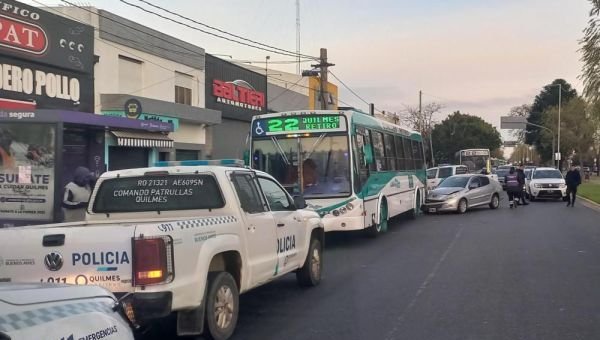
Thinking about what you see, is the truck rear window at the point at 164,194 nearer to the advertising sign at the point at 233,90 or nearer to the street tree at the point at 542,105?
the advertising sign at the point at 233,90

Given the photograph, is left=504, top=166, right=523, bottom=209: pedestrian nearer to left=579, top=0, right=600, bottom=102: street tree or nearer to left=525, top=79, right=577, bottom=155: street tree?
left=579, top=0, right=600, bottom=102: street tree

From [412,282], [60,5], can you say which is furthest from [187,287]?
[60,5]

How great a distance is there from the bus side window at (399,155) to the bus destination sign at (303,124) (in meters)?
4.93

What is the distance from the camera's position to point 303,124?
14141mm

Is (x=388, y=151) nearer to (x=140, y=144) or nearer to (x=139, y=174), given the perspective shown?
(x=140, y=144)

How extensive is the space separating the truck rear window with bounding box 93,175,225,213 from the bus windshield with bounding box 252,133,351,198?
6931 mm

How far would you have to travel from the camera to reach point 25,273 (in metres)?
5.61

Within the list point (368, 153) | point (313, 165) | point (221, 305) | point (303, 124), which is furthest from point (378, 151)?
point (221, 305)

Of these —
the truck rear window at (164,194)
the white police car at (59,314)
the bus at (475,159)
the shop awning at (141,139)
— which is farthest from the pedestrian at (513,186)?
the bus at (475,159)

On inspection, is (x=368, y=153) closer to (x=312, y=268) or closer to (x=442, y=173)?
(x=312, y=268)

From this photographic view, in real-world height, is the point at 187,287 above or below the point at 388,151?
below

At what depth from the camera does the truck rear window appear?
706cm

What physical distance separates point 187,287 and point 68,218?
20.8 ft

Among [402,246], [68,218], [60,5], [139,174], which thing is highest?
[60,5]
